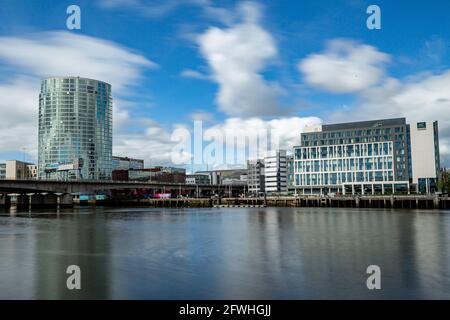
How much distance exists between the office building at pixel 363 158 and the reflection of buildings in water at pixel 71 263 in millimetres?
132293

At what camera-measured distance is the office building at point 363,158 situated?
6211 inches

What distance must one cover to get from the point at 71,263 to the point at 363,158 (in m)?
149

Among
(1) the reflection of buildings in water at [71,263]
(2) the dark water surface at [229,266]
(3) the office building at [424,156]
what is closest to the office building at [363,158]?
(3) the office building at [424,156]

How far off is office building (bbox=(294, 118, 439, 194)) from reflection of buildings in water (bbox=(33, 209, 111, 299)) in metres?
132

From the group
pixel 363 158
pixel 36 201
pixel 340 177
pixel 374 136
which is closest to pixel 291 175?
pixel 340 177

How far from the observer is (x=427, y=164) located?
156 m

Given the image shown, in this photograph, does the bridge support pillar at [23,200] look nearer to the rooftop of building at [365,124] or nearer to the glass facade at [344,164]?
the glass facade at [344,164]

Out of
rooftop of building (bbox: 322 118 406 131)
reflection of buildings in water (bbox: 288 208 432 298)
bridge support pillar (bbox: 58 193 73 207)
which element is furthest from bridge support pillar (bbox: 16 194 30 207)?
reflection of buildings in water (bbox: 288 208 432 298)

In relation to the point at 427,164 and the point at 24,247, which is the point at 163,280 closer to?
the point at 24,247

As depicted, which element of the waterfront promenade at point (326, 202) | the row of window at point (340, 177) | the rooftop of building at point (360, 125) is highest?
the rooftop of building at point (360, 125)

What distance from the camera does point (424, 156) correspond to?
156 meters
